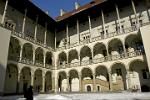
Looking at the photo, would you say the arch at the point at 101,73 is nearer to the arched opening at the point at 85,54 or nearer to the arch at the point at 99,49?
the arch at the point at 99,49

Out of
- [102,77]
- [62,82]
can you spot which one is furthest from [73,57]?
[102,77]

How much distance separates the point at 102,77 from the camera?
22922 mm

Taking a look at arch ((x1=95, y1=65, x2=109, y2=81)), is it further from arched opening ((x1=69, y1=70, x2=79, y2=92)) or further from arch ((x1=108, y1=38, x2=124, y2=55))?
arched opening ((x1=69, y1=70, x2=79, y2=92))

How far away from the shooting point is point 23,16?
2439 centimetres

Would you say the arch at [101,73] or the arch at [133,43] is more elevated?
the arch at [133,43]

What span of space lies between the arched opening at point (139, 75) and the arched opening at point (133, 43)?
1.83 metres

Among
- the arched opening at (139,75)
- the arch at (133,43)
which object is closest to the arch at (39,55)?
the arch at (133,43)

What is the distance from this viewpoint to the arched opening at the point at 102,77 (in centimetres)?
2175

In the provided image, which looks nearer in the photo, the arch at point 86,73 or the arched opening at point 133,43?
the arched opening at point 133,43

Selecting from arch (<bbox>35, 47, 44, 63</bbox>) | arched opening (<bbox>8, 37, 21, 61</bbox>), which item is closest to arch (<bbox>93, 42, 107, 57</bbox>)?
arch (<bbox>35, 47, 44, 63</bbox>)

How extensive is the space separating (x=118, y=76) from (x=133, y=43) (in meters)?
4.68

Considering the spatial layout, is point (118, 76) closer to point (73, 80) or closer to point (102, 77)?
point (102, 77)

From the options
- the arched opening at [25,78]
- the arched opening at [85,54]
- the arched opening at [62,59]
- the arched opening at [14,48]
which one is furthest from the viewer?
the arched opening at [62,59]

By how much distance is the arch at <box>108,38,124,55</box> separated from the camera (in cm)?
2200
